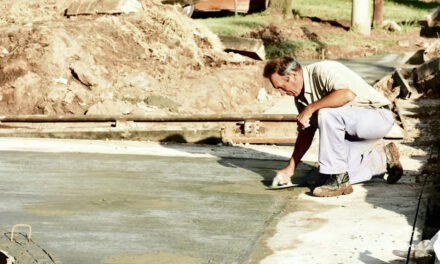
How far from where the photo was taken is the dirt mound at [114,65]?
39.7ft

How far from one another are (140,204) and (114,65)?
6.43 metres

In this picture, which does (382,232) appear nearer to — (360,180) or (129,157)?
(360,180)

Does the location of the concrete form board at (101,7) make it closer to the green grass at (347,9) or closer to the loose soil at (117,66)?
the loose soil at (117,66)

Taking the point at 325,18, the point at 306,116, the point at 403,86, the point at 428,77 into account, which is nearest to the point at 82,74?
the point at 403,86

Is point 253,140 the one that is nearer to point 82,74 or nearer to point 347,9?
point 82,74

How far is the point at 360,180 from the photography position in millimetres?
7449

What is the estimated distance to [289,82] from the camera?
7094 mm

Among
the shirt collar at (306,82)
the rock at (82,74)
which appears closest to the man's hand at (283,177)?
the shirt collar at (306,82)

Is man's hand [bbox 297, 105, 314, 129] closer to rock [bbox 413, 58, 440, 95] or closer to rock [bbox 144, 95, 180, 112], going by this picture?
rock [bbox 144, 95, 180, 112]

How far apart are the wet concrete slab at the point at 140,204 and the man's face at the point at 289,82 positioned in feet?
2.77

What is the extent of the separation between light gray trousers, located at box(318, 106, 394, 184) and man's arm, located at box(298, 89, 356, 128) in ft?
0.16

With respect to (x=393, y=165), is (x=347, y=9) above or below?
below

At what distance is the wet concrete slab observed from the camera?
5.65m

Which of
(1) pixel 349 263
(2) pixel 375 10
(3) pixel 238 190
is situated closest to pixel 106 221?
(3) pixel 238 190
